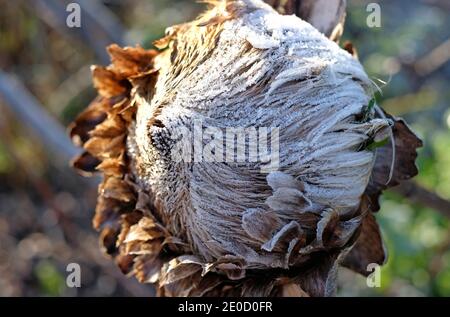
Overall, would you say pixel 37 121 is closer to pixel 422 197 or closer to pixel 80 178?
pixel 80 178

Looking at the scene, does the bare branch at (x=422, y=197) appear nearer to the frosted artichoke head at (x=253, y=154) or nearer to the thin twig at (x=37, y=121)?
the frosted artichoke head at (x=253, y=154)

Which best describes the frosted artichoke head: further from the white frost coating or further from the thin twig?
the thin twig

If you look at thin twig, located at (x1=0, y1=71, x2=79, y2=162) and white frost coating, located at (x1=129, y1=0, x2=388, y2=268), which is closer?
white frost coating, located at (x1=129, y1=0, x2=388, y2=268)

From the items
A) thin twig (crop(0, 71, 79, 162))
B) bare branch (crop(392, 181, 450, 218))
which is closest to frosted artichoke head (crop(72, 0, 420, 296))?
bare branch (crop(392, 181, 450, 218))

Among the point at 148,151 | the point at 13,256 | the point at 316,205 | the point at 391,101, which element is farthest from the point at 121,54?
the point at 13,256

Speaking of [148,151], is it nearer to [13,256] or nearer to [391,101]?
[391,101]
